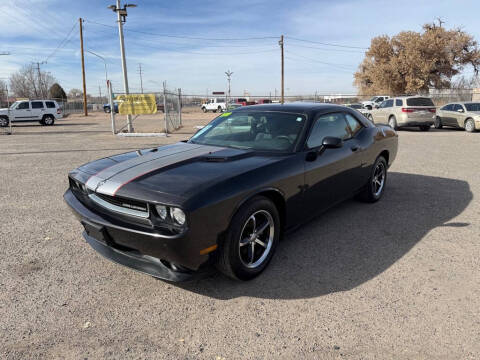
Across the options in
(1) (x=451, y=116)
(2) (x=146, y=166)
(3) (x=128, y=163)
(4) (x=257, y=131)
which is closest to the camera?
(2) (x=146, y=166)

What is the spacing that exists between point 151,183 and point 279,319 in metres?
1.42

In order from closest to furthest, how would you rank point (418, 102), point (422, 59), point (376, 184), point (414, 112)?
point (376, 184)
point (414, 112)
point (418, 102)
point (422, 59)

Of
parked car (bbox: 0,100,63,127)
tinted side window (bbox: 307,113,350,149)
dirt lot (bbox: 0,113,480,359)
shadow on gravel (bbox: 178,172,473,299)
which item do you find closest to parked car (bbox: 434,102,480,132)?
shadow on gravel (bbox: 178,172,473,299)

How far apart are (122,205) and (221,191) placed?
801 mm

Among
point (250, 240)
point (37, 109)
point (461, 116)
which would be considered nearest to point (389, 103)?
point (461, 116)

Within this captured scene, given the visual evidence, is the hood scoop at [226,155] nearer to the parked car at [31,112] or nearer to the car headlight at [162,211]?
the car headlight at [162,211]

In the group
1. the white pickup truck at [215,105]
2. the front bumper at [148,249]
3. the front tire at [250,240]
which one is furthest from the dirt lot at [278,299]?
the white pickup truck at [215,105]

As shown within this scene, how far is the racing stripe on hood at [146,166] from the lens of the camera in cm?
286

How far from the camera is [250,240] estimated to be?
3.08 m

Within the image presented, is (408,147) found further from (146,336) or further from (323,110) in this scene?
(146,336)

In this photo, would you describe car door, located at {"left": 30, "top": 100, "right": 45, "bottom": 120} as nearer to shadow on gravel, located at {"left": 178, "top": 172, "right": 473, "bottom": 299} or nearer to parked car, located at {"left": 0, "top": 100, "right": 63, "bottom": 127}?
parked car, located at {"left": 0, "top": 100, "right": 63, "bottom": 127}

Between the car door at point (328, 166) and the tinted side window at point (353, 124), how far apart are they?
120 millimetres

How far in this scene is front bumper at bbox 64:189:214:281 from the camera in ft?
8.23

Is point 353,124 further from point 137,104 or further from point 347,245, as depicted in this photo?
point 137,104
